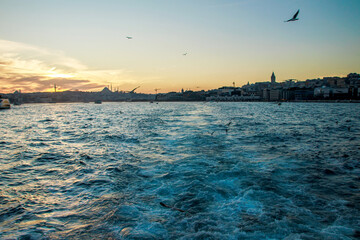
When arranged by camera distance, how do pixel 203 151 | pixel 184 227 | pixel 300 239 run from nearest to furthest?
pixel 300 239
pixel 184 227
pixel 203 151

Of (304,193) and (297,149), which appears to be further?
(297,149)

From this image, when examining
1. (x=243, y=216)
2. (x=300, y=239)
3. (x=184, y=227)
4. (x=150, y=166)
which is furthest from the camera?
(x=150, y=166)

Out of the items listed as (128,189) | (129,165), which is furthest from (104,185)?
(129,165)

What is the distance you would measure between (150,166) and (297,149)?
295 inches

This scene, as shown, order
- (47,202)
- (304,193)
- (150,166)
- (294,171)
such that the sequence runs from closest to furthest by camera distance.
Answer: (47,202) → (304,193) → (294,171) → (150,166)

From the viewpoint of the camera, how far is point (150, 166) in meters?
8.25

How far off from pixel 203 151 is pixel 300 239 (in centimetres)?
700

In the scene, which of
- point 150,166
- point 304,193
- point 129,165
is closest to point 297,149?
point 304,193

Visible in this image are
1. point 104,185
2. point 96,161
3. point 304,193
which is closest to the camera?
point 304,193

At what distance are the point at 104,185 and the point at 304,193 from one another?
17.1ft

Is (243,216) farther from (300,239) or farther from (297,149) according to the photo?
(297,149)

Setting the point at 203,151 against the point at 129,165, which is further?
the point at 203,151

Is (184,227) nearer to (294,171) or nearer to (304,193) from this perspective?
(304,193)

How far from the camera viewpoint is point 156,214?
461 cm
